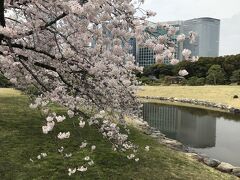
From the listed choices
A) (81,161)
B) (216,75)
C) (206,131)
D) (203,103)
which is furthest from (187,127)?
(216,75)

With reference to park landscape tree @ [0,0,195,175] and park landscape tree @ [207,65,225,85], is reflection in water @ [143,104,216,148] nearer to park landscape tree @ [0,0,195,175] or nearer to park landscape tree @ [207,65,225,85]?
park landscape tree @ [0,0,195,175]

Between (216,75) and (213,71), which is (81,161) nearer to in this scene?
(216,75)

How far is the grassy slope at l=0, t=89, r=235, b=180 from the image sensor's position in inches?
466

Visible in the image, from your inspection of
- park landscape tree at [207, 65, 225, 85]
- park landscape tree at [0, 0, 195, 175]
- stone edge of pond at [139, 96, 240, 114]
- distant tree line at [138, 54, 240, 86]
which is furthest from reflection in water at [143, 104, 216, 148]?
park landscape tree at [207, 65, 225, 85]

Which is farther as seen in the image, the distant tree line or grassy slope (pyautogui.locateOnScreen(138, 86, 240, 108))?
the distant tree line

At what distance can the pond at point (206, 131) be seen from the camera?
901 inches

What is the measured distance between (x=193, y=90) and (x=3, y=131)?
50.8 meters

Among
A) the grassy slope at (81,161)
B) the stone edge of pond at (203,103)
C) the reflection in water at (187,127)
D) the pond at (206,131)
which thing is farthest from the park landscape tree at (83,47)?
the stone edge of pond at (203,103)

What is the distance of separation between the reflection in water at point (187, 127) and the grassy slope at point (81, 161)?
9463 millimetres

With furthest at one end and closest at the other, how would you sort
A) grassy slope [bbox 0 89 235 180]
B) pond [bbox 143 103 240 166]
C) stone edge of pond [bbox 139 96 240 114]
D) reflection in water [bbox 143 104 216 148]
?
stone edge of pond [bbox 139 96 240 114], reflection in water [bbox 143 104 216 148], pond [bbox 143 103 240 166], grassy slope [bbox 0 89 235 180]

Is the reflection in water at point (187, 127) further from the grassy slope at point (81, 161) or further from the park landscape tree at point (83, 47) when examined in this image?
the park landscape tree at point (83, 47)

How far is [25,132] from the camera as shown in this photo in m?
16.2

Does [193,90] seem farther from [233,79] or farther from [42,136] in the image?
[42,136]

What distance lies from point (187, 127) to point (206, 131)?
7.02 ft
